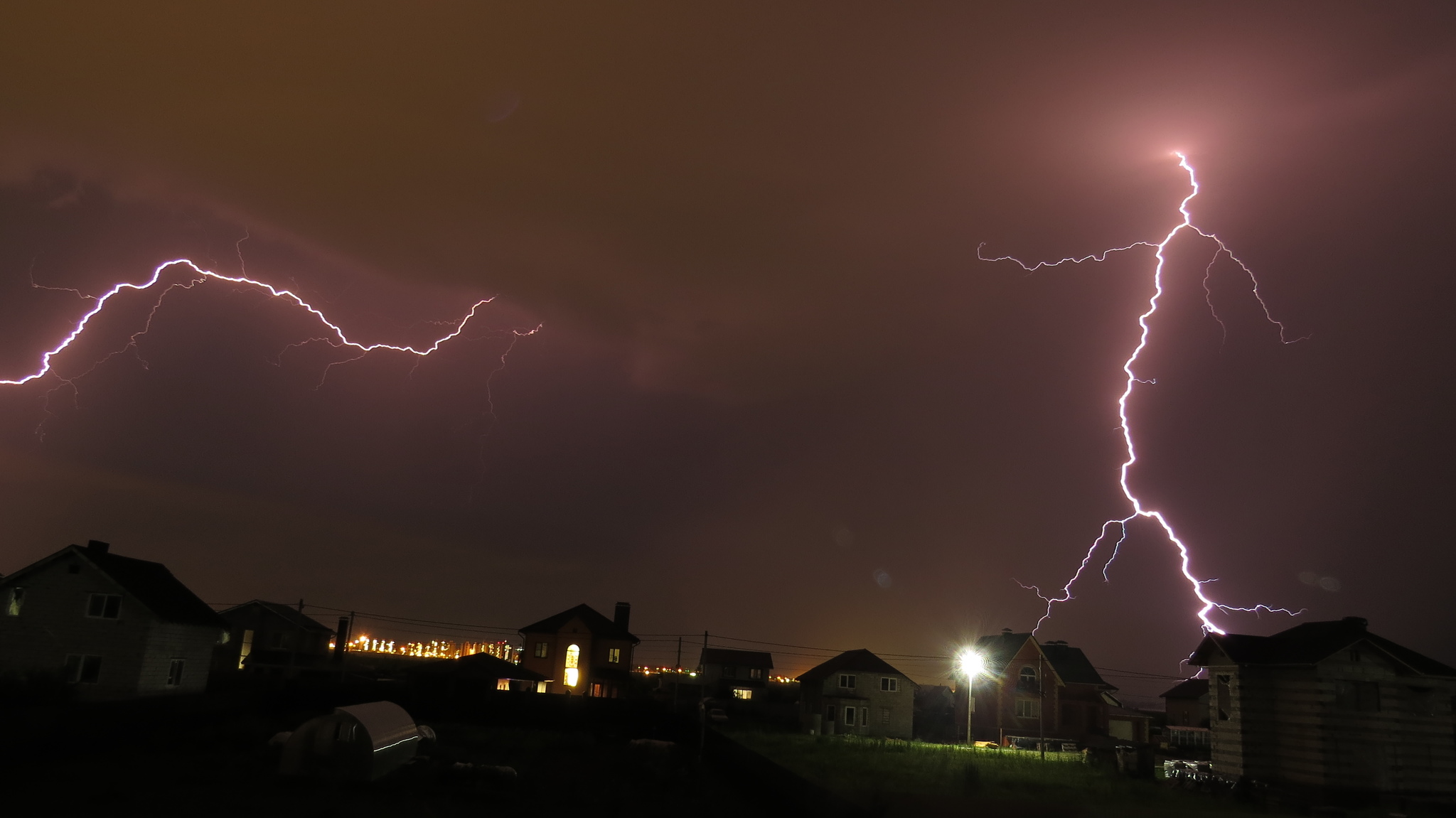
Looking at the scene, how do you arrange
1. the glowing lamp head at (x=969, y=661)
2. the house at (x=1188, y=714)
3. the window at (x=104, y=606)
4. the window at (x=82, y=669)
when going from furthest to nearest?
1. the house at (x=1188, y=714)
2. the glowing lamp head at (x=969, y=661)
3. the window at (x=104, y=606)
4. the window at (x=82, y=669)

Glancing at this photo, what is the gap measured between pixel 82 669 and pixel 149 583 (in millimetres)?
4319

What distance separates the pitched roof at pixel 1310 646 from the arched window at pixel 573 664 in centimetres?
3829

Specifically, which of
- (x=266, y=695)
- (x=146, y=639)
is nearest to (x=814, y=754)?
(x=266, y=695)

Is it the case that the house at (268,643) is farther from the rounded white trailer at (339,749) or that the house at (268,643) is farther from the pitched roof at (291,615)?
the rounded white trailer at (339,749)

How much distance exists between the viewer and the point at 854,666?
56219 mm

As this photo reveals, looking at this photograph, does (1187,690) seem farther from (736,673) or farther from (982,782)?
(982,782)

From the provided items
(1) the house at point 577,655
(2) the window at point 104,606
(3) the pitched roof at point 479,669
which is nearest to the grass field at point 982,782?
(3) the pitched roof at point 479,669

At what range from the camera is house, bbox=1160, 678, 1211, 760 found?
6378 cm

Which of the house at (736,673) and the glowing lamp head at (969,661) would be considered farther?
the house at (736,673)

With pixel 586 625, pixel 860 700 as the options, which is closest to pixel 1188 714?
pixel 860 700

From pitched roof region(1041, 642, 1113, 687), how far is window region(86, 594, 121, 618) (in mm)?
47969

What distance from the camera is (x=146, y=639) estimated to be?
114ft

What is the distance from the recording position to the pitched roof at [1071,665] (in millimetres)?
56531

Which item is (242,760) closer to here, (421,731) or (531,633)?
(421,731)
